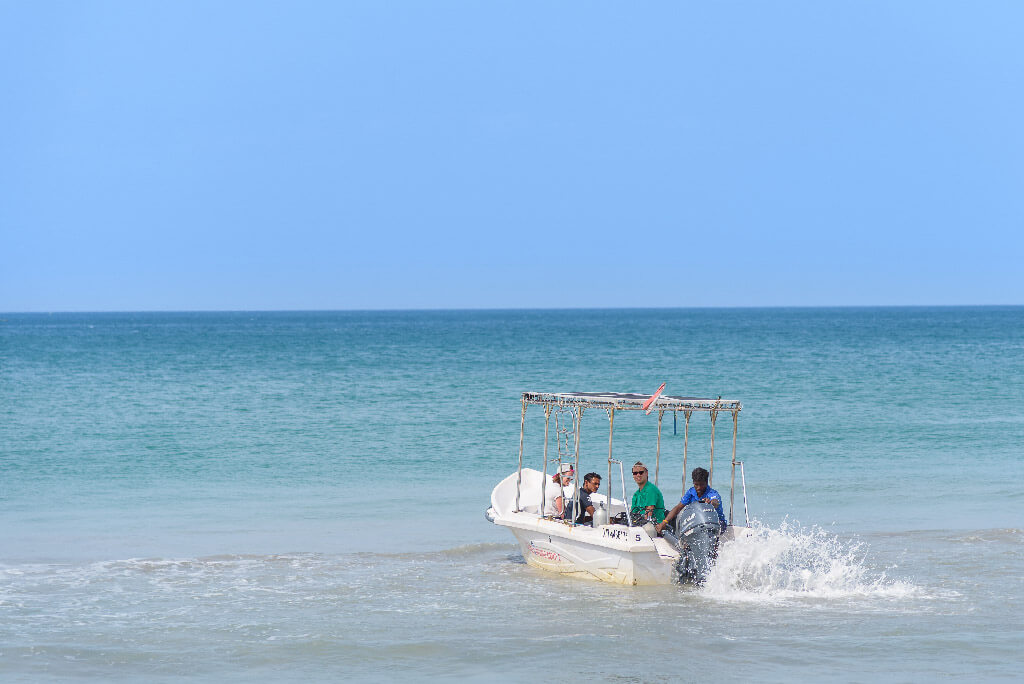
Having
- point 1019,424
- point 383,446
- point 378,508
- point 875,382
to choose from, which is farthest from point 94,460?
point 875,382

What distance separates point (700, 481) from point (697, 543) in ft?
2.29

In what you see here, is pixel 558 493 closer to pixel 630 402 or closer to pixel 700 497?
pixel 630 402

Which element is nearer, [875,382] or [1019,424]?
[1019,424]

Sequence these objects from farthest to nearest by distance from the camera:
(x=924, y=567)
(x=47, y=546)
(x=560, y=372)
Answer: (x=560, y=372) < (x=47, y=546) < (x=924, y=567)

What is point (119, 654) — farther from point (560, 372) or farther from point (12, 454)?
point (560, 372)

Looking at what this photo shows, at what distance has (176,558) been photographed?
46.4 ft

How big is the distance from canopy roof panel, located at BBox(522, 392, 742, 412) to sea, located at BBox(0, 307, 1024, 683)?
1.47 meters

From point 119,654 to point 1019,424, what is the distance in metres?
22.2

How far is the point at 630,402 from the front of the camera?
1338 cm

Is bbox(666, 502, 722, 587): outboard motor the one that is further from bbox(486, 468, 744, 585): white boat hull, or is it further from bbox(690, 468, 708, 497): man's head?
bbox(690, 468, 708, 497): man's head

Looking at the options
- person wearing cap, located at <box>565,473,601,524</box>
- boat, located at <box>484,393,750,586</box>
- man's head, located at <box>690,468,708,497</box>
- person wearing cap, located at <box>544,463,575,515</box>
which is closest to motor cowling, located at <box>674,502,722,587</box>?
boat, located at <box>484,393,750,586</box>

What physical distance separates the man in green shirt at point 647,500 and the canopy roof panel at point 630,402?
2.31 ft

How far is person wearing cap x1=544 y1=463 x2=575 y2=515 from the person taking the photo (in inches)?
544

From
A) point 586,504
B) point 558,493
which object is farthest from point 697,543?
point 558,493
